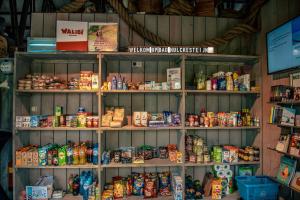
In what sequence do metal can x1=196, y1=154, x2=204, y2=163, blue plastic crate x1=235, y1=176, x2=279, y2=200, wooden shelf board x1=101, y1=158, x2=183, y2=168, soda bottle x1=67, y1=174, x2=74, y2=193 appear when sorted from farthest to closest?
soda bottle x1=67, y1=174, x2=74, y2=193 → metal can x1=196, y1=154, x2=204, y2=163 → wooden shelf board x1=101, y1=158, x2=183, y2=168 → blue plastic crate x1=235, y1=176, x2=279, y2=200

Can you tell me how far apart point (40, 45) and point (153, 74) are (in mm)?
1514

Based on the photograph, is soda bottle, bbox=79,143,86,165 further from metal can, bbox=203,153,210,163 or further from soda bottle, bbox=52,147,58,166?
metal can, bbox=203,153,210,163

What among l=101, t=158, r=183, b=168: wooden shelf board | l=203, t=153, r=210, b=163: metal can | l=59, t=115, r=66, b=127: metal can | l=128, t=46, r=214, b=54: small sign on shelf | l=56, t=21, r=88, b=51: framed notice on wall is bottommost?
l=101, t=158, r=183, b=168: wooden shelf board

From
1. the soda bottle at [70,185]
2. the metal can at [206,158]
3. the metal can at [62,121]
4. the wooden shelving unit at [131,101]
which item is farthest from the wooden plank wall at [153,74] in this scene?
the metal can at [206,158]

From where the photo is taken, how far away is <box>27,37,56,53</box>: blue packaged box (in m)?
2.75

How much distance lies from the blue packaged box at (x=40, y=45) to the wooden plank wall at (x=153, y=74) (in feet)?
1.20

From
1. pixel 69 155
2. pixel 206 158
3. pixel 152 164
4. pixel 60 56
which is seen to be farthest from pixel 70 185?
pixel 206 158

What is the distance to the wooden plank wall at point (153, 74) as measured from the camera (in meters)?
3.10

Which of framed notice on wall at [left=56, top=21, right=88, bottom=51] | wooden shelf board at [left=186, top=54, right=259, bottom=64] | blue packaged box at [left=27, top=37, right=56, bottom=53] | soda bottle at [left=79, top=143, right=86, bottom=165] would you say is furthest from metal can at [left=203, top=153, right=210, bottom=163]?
blue packaged box at [left=27, top=37, right=56, bottom=53]

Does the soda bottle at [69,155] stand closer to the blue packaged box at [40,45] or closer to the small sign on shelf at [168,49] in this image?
the blue packaged box at [40,45]

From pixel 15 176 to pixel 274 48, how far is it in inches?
136

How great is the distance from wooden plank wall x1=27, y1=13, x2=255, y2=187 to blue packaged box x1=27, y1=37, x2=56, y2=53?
0.37 meters

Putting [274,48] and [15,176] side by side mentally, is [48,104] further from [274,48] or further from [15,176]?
[274,48]

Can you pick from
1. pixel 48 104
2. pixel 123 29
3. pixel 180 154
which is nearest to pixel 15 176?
pixel 48 104
